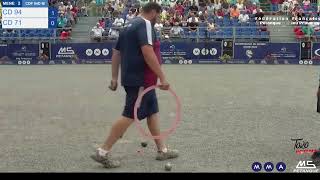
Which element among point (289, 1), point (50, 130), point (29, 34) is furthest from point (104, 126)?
point (289, 1)

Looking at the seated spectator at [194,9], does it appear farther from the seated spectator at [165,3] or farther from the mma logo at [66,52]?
the mma logo at [66,52]

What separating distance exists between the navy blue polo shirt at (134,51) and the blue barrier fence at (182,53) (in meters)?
20.4

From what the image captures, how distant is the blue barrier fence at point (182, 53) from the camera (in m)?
26.4

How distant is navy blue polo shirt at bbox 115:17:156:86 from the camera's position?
20.4 ft

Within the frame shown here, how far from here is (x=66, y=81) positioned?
16.7 metres

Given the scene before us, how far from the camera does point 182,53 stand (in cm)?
2694

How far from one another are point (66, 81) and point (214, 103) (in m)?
6.70

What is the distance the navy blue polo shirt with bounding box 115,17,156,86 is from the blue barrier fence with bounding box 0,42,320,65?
20.4 m

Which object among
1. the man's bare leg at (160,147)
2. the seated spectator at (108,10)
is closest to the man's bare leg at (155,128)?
the man's bare leg at (160,147)

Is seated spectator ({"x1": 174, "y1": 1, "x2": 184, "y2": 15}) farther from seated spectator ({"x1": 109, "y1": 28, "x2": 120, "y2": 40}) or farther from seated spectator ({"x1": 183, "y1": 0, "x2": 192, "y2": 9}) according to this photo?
seated spectator ({"x1": 109, "y1": 28, "x2": 120, "y2": 40})

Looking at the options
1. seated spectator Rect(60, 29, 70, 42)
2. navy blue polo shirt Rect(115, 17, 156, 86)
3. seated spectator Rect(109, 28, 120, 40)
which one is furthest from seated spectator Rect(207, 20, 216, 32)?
navy blue polo shirt Rect(115, 17, 156, 86)

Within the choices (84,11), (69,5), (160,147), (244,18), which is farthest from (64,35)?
(160,147)

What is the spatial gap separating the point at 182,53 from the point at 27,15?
331 inches

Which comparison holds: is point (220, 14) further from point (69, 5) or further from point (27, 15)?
point (27, 15)
